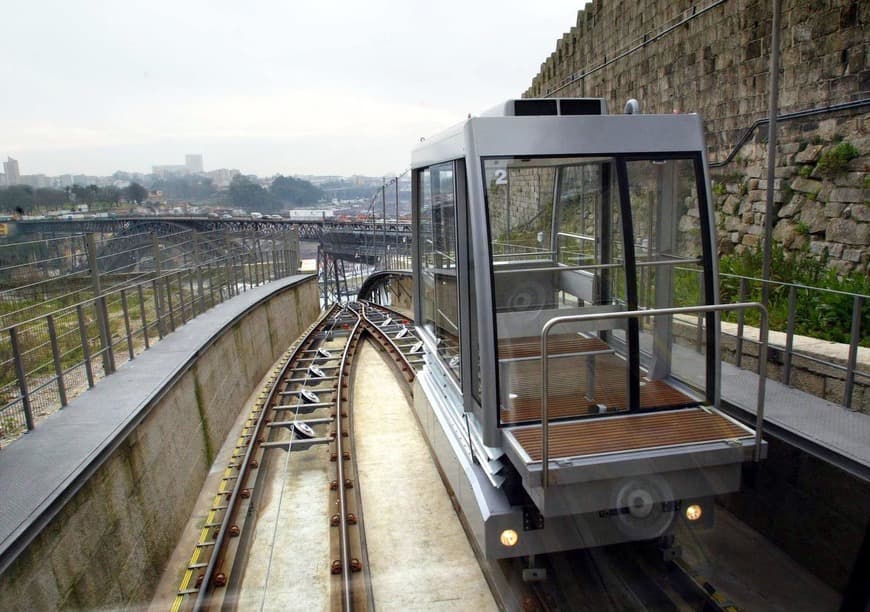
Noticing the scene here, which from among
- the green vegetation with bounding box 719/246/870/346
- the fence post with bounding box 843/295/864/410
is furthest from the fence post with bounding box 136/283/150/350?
the fence post with bounding box 843/295/864/410

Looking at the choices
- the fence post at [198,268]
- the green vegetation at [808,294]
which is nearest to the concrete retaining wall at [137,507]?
the fence post at [198,268]

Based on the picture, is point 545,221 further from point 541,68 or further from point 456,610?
point 541,68

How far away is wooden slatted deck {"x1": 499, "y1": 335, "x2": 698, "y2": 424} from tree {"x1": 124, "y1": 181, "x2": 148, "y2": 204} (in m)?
12.9

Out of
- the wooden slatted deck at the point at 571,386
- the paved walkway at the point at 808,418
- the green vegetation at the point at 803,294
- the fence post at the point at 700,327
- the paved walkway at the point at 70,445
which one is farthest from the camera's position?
the green vegetation at the point at 803,294

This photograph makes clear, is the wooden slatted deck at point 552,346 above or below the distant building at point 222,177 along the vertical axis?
below

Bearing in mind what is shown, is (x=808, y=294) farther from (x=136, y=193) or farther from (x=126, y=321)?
(x=136, y=193)

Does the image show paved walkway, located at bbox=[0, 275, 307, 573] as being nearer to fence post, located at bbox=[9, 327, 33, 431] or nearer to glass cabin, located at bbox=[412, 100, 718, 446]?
fence post, located at bbox=[9, 327, 33, 431]

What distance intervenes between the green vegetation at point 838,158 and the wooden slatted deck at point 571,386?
529 centimetres

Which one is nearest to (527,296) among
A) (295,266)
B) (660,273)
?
(660,273)

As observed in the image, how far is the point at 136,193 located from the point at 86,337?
1104 centimetres

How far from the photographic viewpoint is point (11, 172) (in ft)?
25.7

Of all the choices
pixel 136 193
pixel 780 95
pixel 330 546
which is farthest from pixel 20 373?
pixel 136 193

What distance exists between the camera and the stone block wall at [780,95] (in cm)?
799

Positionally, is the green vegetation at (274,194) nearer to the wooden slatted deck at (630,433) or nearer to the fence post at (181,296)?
the fence post at (181,296)
